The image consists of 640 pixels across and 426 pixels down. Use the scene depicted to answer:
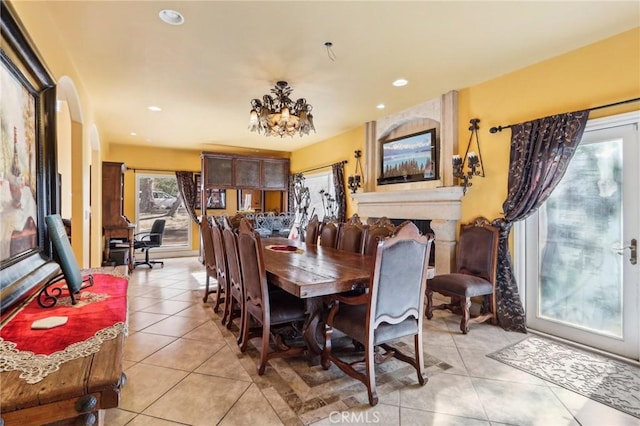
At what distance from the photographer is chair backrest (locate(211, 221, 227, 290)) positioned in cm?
347

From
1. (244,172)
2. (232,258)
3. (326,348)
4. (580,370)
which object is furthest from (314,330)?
(244,172)

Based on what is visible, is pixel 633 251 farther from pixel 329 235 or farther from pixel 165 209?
pixel 165 209

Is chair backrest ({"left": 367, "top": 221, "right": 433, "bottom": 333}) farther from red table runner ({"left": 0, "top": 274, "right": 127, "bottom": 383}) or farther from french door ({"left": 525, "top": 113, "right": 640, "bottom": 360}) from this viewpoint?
french door ({"left": 525, "top": 113, "right": 640, "bottom": 360})

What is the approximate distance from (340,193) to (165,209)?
15.6 feet

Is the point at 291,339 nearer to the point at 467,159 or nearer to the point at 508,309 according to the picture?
the point at 508,309

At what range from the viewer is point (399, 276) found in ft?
6.88

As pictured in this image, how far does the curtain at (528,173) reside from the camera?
9.45 feet

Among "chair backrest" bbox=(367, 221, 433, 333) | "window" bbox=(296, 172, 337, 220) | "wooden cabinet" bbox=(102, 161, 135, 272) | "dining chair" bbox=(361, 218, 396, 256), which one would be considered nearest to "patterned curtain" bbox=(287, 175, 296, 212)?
"window" bbox=(296, 172, 337, 220)

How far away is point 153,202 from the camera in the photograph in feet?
25.8

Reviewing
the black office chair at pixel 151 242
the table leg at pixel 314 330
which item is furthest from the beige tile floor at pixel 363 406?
the black office chair at pixel 151 242

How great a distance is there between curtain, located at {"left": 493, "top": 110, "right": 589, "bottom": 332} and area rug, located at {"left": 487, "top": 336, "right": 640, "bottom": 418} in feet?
1.35

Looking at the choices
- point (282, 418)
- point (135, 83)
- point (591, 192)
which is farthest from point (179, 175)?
point (591, 192)

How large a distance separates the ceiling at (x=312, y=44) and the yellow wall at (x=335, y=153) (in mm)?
1351

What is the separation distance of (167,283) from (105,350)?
173 inches
